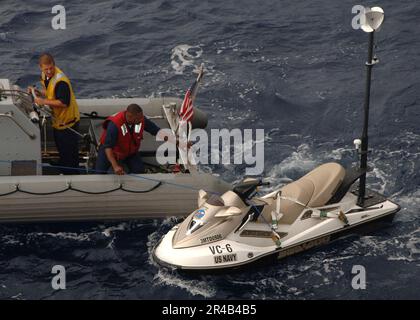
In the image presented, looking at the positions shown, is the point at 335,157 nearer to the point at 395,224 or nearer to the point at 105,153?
the point at 395,224

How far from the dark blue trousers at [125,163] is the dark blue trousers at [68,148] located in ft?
1.40

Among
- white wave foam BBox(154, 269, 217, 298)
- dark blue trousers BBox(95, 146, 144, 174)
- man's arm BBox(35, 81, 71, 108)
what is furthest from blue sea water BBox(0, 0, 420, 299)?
man's arm BBox(35, 81, 71, 108)

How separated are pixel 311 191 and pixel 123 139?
2.90 metres

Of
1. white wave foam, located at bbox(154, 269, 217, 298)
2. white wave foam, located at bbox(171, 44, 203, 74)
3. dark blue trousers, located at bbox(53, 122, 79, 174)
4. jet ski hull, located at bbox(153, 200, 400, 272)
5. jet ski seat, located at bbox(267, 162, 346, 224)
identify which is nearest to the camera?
white wave foam, located at bbox(154, 269, 217, 298)

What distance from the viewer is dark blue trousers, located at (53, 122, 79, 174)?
50.3 feet

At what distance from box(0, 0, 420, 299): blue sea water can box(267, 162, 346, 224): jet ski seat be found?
670 mm

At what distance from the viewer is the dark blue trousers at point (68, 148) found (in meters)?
15.3

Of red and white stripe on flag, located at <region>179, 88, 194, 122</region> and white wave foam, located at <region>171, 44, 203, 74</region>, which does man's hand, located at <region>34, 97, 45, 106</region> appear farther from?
white wave foam, located at <region>171, 44, 203, 74</region>

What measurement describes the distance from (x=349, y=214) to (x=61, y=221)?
432 centimetres

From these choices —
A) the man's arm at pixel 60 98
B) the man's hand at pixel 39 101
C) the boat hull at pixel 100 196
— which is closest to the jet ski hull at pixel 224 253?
the boat hull at pixel 100 196

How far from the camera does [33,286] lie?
13602 millimetres

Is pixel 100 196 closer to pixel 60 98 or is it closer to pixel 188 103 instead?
pixel 60 98
